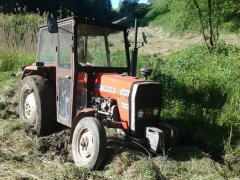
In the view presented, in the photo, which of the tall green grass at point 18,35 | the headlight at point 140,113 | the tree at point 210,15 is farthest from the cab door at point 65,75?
the tall green grass at point 18,35

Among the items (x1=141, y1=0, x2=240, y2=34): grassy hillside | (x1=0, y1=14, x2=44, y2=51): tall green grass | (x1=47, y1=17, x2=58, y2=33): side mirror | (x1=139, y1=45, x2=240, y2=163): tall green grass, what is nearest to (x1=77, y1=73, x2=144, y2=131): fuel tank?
(x1=47, y1=17, x2=58, y2=33): side mirror

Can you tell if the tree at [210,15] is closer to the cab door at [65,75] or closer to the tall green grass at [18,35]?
the tall green grass at [18,35]

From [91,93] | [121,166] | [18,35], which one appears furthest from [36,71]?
[18,35]

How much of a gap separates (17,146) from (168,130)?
2189 mm

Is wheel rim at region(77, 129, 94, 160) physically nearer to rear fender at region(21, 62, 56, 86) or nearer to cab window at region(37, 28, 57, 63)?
rear fender at region(21, 62, 56, 86)

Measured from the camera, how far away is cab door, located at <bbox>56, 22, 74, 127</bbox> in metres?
5.74

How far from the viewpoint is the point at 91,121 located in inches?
200

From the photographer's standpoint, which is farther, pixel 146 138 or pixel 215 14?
pixel 215 14

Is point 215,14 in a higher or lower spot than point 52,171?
higher

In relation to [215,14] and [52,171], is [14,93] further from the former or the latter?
[215,14]

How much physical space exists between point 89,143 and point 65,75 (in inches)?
49.8

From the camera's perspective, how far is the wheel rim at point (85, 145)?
16.7 ft

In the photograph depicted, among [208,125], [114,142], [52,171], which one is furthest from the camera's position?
[208,125]

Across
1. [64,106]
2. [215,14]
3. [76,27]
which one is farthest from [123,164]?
[215,14]
